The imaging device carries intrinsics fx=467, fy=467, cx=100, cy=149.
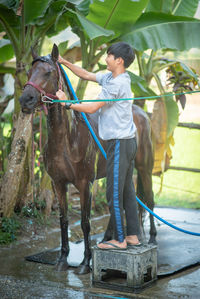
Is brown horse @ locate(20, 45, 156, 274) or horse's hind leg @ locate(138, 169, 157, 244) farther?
horse's hind leg @ locate(138, 169, 157, 244)

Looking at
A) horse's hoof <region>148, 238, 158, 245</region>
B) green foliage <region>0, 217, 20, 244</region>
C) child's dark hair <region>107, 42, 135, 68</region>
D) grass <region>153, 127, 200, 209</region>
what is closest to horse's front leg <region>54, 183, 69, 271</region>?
green foliage <region>0, 217, 20, 244</region>

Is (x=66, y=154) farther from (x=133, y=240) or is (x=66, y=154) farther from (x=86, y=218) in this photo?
(x=133, y=240)

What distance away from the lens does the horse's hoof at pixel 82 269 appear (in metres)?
4.43

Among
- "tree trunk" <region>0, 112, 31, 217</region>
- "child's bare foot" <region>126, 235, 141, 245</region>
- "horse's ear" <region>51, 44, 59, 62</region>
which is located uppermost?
"horse's ear" <region>51, 44, 59, 62</region>

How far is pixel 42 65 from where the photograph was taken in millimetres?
4121

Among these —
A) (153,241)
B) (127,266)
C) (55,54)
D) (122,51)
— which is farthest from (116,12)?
(127,266)

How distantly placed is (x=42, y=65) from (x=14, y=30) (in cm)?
223

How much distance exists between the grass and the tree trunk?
175 inches

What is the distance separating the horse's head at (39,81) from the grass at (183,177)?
19.1 feet

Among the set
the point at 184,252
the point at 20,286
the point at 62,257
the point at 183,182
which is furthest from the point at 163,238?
the point at 183,182

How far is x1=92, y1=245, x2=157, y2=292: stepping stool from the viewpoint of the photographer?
392 centimetres

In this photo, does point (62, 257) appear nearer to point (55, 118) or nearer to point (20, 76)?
point (55, 118)

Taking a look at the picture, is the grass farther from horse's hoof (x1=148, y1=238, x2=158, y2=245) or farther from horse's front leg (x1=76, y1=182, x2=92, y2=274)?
horse's front leg (x1=76, y1=182, x2=92, y2=274)

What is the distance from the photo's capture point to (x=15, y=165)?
5.82 meters
